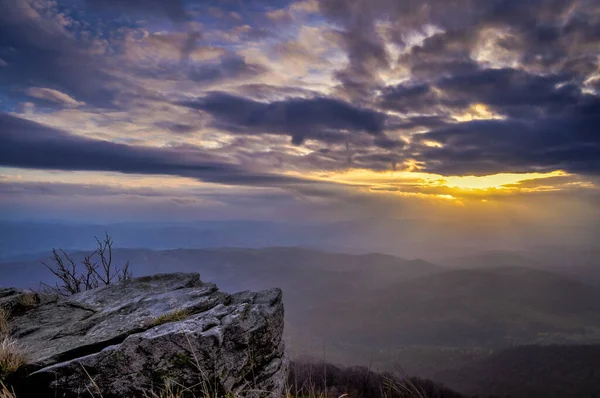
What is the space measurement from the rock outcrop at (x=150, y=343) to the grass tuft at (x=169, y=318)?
3 centimetres

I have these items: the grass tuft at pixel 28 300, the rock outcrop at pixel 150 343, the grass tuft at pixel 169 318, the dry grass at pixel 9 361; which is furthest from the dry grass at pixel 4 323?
the grass tuft at pixel 169 318

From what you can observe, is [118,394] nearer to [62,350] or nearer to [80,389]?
[80,389]

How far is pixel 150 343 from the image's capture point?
9.09 m

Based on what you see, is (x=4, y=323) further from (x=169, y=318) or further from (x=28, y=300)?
(x=169, y=318)

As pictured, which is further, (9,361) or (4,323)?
(4,323)

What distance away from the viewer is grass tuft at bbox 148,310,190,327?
1050cm

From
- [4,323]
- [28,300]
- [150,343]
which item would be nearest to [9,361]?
[150,343]

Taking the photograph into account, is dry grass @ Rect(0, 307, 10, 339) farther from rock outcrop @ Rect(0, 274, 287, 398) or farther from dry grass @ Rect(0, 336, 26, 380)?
dry grass @ Rect(0, 336, 26, 380)

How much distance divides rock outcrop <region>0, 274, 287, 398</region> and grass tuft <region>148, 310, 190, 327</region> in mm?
29

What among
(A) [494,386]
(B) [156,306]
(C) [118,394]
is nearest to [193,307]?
(B) [156,306]

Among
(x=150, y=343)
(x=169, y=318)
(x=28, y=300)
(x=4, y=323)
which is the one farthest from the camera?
(x=28, y=300)

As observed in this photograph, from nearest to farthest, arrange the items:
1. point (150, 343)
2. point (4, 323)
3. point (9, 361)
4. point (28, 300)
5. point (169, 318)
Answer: point (9, 361) → point (150, 343) → point (169, 318) → point (4, 323) → point (28, 300)

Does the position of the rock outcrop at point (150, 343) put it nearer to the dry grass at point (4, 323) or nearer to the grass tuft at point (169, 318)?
the grass tuft at point (169, 318)

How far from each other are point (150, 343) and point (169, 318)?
60.8 inches
